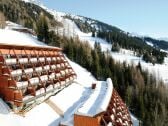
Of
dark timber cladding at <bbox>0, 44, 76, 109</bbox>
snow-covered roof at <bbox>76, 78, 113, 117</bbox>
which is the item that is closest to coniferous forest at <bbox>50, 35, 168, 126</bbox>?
snow-covered roof at <bbox>76, 78, 113, 117</bbox>

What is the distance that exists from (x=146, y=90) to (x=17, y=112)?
→ 239 ft

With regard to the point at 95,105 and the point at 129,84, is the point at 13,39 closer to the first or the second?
A: the point at 129,84

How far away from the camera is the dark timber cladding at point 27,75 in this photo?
106ft

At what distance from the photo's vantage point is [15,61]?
3597cm

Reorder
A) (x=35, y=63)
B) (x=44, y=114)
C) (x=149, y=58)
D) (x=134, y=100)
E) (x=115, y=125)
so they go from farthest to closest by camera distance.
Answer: (x=149, y=58) < (x=134, y=100) < (x=35, y=63) < (x=115, y=125) < (x=44, y=114)

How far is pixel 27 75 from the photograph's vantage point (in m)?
36.9

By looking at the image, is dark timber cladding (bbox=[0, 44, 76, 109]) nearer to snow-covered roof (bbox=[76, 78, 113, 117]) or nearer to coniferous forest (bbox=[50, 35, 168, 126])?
snow-covered roof (bbox=[76, 78, 113, 117])

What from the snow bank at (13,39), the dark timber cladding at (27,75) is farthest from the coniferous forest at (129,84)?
the dark timber cladding at (27,75)

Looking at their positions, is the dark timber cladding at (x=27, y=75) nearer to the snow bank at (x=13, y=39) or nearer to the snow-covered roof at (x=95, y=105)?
the snow-covered roof at (x=95, y=105)

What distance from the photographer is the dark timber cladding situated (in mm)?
32406

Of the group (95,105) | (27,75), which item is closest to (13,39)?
(27,75)

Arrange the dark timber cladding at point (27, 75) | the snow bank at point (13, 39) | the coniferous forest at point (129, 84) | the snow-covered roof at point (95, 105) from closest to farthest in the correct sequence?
the dark timber cladding at point (27, 75)
the snow-covered roof at point (95, 105)
the snow bank at point (13, 39)
the coniferous forest at point (129, 84)

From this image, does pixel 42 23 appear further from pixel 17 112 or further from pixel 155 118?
pixel 17 112

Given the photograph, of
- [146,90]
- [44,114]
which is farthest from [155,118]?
[44,114]
